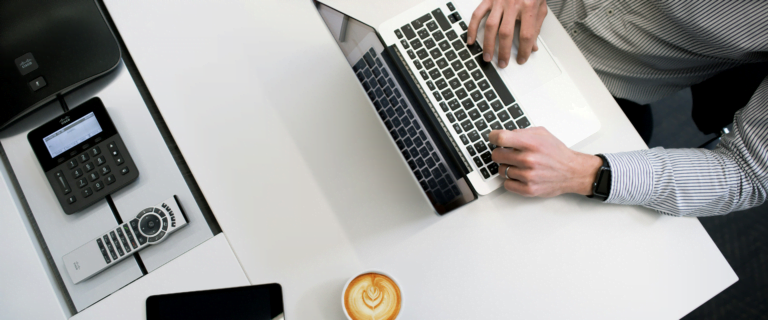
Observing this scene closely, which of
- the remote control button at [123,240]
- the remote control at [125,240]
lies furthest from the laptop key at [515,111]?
the remote control button at [123,240]

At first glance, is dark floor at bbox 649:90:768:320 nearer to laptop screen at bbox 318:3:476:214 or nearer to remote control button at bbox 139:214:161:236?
laptop screen at bbox 318:3:476:214

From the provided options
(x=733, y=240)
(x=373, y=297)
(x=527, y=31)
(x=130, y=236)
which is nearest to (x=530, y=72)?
(x=527, y=31)

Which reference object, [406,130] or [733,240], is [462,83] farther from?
[733,240]

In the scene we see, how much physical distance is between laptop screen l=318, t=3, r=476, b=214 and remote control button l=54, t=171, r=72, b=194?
56cm

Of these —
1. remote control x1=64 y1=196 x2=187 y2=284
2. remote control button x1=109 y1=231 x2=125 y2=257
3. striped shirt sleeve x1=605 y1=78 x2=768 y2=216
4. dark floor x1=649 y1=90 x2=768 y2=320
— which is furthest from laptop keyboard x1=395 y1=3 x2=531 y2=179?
dark floor x1=649 y1=90 x2=768 y2=320

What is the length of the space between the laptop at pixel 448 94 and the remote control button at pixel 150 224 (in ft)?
1.43

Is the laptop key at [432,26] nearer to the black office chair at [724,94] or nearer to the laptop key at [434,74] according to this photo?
the laptop key at [434,74]

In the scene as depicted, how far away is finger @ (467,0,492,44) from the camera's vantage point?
0.69m

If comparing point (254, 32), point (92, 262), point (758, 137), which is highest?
point (254, 32)

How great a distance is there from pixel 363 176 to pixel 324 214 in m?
0.10

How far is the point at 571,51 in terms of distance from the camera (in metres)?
0.77

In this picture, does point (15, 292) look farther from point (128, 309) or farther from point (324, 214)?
point (324, 214)

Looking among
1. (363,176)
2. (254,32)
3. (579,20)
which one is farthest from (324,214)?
(579,20)

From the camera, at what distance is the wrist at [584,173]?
0.67 m
